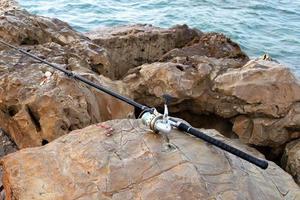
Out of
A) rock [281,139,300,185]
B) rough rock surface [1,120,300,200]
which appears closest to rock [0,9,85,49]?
rough rock surface [1,120,300,200]

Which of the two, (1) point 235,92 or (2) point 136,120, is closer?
(2) point 136,120

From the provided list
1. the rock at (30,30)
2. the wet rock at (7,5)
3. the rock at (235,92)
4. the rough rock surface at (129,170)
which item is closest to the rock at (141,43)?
the rock at (30,30)

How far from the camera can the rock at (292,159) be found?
470 cm

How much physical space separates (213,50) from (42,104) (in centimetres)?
258

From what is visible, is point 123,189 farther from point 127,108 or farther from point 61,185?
point 127,108

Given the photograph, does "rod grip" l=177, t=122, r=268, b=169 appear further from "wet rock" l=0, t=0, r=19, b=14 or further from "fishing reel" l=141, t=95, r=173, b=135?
"wet rock" l=0, t=0, r=19, b=14

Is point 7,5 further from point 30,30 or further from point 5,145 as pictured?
point 5,145

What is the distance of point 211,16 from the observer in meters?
12.7

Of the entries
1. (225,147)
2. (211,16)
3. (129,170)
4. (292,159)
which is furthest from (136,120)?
(211,16)

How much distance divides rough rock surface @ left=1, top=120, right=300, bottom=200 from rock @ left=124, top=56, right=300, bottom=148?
1351 millimetres

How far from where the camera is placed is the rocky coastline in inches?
129

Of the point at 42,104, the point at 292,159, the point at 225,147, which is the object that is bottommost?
the point at 292,159

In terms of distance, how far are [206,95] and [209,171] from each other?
1.94 m

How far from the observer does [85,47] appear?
223 inches
